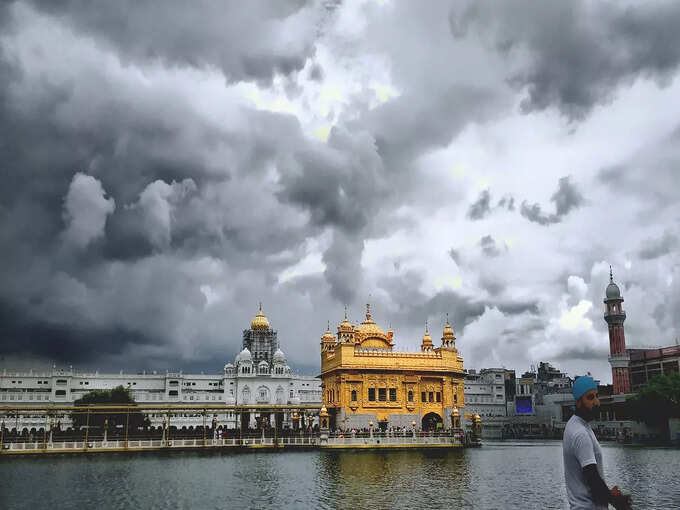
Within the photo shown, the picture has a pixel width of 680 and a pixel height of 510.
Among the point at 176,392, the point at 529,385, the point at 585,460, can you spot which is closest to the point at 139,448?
the point at 585,460

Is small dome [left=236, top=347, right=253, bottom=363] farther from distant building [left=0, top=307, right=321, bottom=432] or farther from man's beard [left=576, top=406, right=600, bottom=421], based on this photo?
man's beard [left=576, top=406, right=600, bottom=421]

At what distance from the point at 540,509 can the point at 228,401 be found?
95275 millimetres

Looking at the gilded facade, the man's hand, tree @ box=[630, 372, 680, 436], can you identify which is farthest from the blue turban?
tree @ box=[630, 372, 680, 436]

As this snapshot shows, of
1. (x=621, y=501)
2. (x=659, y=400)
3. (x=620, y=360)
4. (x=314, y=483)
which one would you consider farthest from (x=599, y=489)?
(x=620, y=360)

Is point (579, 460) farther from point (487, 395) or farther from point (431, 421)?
point (487, 395)

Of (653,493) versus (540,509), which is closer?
(540,509)

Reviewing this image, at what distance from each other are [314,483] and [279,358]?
96.6 meters

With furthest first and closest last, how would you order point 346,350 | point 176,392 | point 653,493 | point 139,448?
point 176,392 → point 346,350 → point 139,448 → point 653,493

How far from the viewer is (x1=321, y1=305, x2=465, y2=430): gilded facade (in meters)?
61.1

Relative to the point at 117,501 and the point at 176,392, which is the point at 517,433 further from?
the point at 117,501

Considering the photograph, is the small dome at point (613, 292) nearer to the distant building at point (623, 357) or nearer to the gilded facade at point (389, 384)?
the distant building at point (623, 357)

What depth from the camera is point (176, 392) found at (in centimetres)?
12062

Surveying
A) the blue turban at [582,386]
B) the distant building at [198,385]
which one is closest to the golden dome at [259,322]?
the distant building at [198,385]

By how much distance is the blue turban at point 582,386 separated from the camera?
7.89 m
